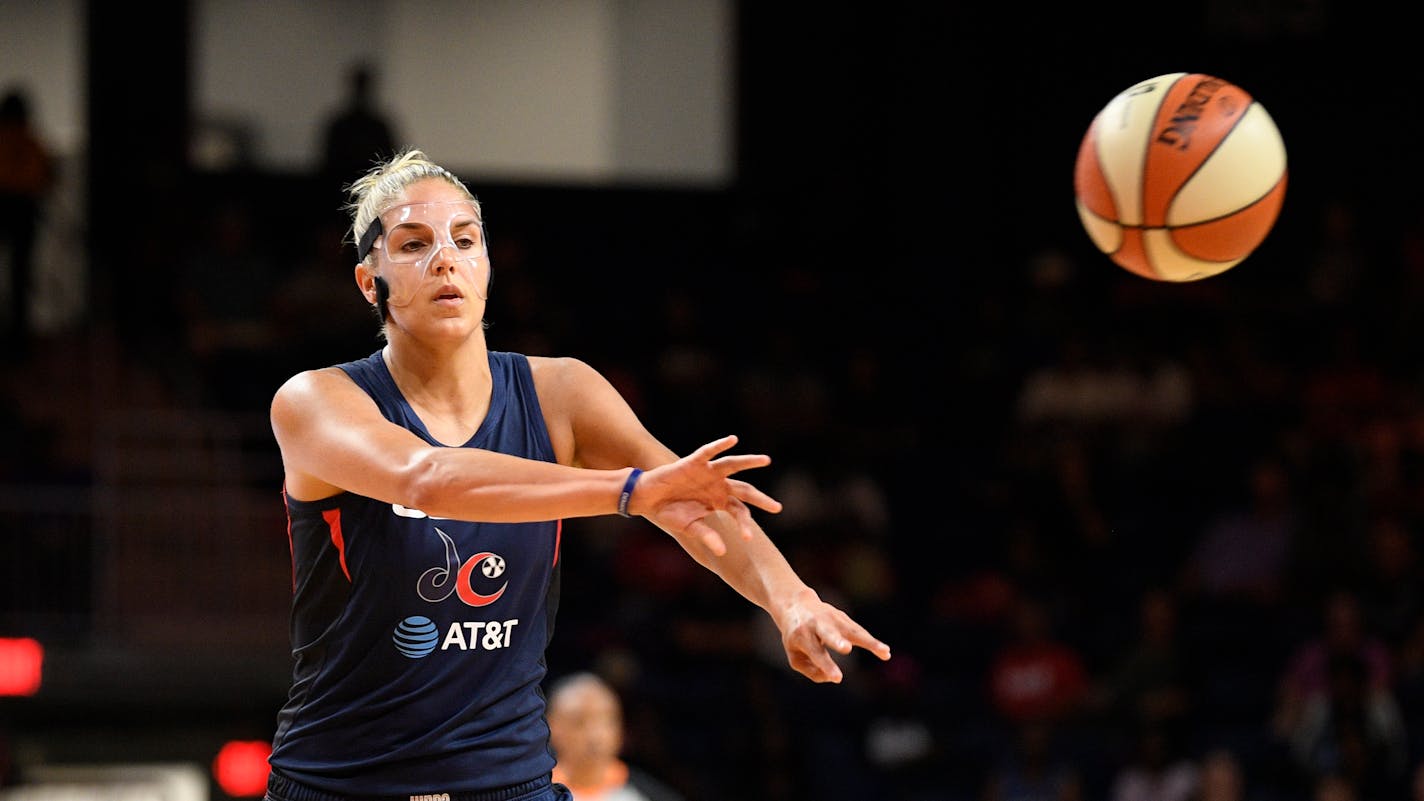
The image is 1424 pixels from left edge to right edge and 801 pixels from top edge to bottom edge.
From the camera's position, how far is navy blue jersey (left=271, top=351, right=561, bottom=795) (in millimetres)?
3430

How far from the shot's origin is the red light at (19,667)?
9648 millimetres

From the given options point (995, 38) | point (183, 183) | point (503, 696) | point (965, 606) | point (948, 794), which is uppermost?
point (995, 38)

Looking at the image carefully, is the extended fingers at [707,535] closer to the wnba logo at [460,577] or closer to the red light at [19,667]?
the wnba logo at [460,577]

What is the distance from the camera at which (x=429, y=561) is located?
137 inches

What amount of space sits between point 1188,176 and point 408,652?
3.16 meters

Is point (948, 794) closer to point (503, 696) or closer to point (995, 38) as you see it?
point (503, 696)

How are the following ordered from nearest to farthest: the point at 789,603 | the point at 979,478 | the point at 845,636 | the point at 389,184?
1. the point at 845,636
2. the point at 789,603
3. the point at 389,184
4. the point at 979,478

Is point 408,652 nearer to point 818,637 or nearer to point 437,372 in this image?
point 437,372

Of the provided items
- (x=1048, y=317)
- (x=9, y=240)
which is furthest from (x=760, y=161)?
(x=9, y=240)

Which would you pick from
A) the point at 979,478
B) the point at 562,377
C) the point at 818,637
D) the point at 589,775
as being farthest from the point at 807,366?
the point at 818,637

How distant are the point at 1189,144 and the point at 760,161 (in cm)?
1044

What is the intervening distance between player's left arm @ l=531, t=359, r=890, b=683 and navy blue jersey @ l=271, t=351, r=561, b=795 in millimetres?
302

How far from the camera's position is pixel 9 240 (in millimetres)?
11781

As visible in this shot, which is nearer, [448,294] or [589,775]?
[448,294]
